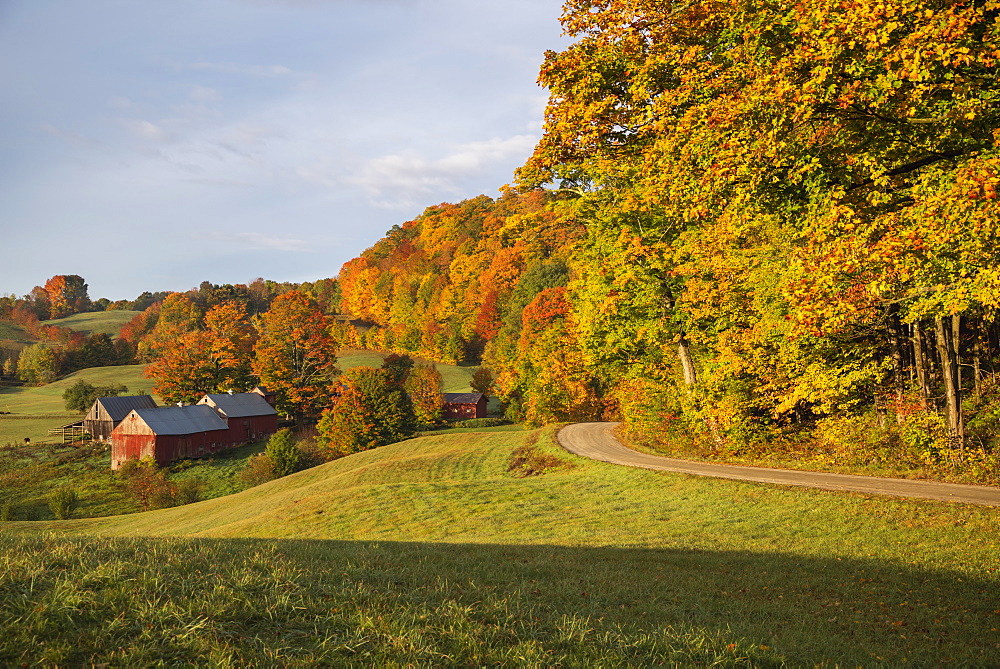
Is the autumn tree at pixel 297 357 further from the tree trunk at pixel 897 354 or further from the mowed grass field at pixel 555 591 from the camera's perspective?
the tree trunk at pixel 897 354

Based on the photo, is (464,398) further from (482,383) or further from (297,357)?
(297,357)

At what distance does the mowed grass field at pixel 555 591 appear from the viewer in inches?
192

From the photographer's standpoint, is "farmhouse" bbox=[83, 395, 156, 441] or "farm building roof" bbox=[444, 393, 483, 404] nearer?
"farmhouse" bbox=[83, 395, 156, 441]

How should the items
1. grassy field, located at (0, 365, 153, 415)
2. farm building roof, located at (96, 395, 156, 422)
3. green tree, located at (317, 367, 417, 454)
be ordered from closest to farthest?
1. green tree, located at (317, 367, 417, 454)
2. farm building roof, located at (96, 395, 156, 422)
3. grassy field, located at (0, 365, 153, 415)

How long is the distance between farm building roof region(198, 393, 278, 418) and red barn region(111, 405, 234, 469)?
2843mm

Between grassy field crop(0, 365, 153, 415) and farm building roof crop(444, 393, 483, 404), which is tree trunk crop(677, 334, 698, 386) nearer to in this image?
farm building roof crop(444, 393, 483, 404)

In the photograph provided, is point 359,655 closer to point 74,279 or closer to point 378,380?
point 378,380

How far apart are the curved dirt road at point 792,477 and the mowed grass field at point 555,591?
2.97 feet

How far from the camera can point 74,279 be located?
170750 millimetres

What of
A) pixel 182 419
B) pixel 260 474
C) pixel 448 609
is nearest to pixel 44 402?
pixel 182 419

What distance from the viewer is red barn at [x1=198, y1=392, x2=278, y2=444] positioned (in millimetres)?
61531

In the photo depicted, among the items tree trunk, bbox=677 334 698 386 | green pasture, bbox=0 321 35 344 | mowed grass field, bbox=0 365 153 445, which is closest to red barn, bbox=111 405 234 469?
mowed grass field, bbox=0 365 153 445

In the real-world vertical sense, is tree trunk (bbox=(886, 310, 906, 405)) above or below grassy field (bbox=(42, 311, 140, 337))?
below

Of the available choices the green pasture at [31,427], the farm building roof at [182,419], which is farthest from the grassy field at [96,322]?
the farm building roof at [182,419]
